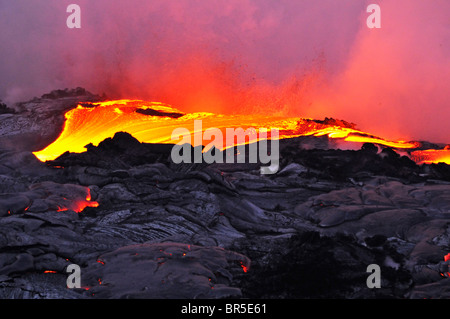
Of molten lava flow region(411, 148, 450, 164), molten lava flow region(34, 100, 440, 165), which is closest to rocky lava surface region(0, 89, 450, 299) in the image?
molten lava flow region(34, 100, 440, 165)

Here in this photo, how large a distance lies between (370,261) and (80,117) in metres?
10.6

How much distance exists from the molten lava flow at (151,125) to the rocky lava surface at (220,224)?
2.68 ft

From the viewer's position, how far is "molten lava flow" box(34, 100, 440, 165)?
14.6 m

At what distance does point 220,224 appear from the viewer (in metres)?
10.1

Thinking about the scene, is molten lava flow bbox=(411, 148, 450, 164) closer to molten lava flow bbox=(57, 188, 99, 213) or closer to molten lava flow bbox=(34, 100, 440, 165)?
molten lava flow bbox=(34, 100, 440, 165)

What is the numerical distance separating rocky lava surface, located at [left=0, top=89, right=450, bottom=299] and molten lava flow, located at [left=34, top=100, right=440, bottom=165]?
2.68ft

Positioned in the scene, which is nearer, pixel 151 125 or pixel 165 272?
pixel 165 272

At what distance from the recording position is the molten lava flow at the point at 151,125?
1462cm

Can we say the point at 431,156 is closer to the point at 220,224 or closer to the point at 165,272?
the point at 220,224

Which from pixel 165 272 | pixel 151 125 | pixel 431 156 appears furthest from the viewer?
pixel 151 125

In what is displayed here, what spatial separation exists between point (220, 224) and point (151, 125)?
6.36m

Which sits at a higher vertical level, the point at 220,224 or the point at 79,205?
the point at 79,205

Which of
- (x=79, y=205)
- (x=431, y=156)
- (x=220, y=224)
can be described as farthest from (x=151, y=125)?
(x=431, y=156)
